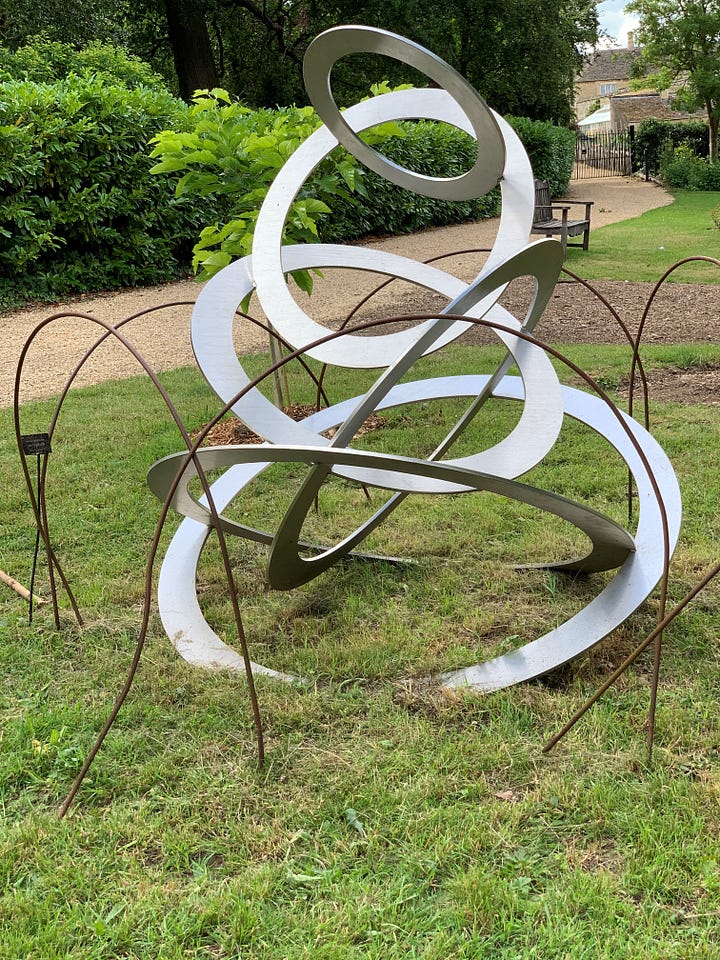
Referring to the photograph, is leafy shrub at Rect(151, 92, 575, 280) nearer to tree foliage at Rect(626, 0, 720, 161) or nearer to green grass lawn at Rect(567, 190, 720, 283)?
green grass lawn at Rect(567, 190, 720, 283)

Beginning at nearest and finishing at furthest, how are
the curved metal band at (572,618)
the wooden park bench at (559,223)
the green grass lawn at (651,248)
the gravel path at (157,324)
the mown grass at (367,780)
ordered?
the mown grass at (367,780) → the curved metal band at (572,618) → the gravel path at (157,324) → the green grass lawn at (651,248) → the wooden park bench at (559,223)

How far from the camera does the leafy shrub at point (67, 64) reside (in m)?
14.0

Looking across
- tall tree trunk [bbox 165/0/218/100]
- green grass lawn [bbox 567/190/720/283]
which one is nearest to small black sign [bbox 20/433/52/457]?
green grass lawn [bbox 567/190/720/283]

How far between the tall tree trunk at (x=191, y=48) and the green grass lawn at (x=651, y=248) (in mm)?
10178

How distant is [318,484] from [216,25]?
949 inches

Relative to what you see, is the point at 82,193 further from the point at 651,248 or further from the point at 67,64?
the point at 651,248

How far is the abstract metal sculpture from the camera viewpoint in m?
2.95

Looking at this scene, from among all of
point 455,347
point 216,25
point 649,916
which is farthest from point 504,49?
point 649,916

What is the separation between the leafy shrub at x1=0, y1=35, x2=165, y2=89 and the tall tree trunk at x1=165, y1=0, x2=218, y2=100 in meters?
4.72

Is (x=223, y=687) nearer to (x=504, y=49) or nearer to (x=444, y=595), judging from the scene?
(x=444, y=595)

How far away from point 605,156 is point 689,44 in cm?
636

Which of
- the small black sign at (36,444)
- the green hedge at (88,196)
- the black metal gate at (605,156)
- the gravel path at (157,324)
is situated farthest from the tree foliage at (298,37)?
the small black sign at (36,444)

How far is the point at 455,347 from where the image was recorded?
8.53m

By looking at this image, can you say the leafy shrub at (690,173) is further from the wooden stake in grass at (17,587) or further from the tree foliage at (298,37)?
the wooden stake in grass at (17,587)
